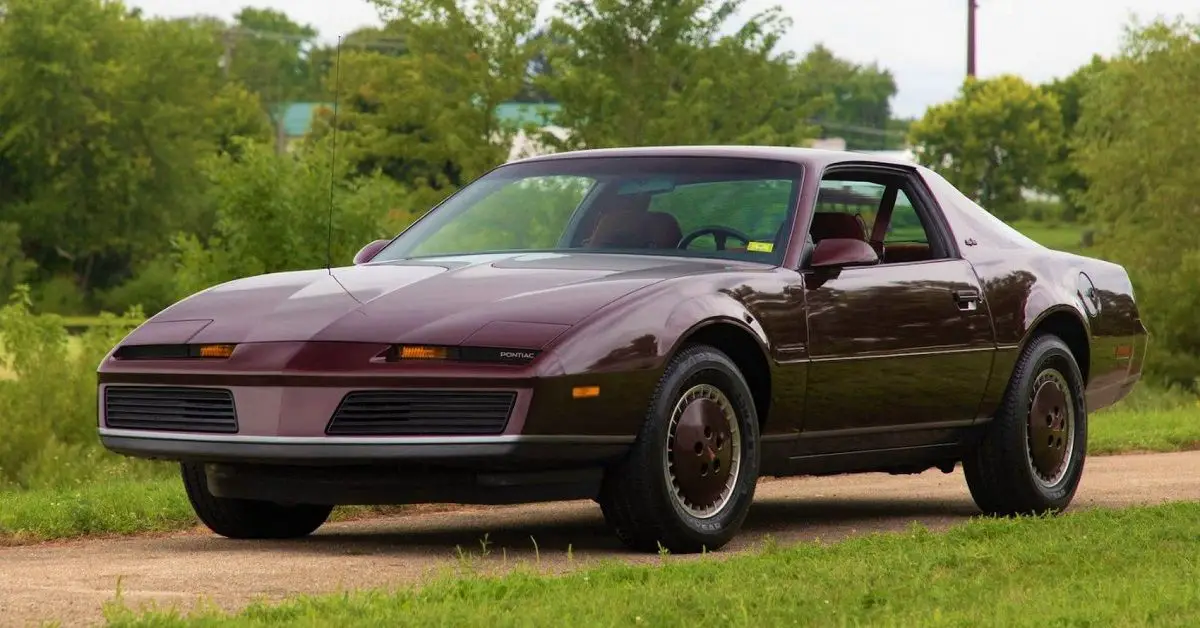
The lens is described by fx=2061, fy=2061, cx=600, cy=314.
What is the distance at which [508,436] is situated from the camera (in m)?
6.80

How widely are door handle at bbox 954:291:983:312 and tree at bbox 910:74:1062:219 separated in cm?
8731

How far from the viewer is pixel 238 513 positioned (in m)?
8.09

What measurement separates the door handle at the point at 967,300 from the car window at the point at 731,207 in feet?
3.47

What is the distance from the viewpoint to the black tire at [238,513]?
26.4 ft

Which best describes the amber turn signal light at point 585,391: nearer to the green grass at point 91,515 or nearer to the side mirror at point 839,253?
the side mirror at point 839,253

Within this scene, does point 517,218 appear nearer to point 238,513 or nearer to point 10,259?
point 238,513

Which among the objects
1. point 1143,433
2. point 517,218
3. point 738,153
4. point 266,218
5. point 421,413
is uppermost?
point 738,153

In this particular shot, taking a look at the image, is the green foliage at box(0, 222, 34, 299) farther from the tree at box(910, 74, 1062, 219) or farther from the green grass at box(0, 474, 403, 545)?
the green grass at box(0, 474, 403, 545)

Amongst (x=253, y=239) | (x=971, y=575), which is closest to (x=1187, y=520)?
(x=971, y=575)

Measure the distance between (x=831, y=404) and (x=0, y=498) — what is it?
4373 millimetres

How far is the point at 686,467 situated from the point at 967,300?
88.9 inches

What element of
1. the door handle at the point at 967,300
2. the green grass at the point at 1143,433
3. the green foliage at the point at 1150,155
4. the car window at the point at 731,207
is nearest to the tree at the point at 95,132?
the green foliage at the point at 1150,155

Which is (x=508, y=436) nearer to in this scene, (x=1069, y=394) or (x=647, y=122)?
(x=1069, y=394)

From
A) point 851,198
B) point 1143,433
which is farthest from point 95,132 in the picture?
point 851,198
